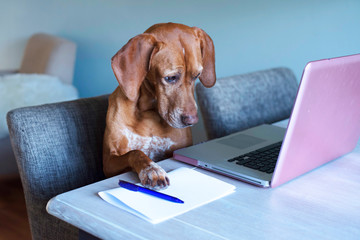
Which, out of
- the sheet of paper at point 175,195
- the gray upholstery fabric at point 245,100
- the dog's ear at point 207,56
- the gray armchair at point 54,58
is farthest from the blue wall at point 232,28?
the sheet of paper at point 175,195

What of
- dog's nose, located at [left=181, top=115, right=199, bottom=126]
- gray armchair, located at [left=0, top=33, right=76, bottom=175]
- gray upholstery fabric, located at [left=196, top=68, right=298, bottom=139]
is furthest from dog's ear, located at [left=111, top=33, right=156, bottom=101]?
gray armchair, located at [left=0, top=33, right=76, bottom=175]

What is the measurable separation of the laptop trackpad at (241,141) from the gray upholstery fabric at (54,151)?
41cm

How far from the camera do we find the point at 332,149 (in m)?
1.03

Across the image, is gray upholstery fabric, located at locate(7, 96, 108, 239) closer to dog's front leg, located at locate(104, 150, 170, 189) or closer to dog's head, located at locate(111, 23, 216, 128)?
dog's front leg, located at locate(104, 150, 170, 189)

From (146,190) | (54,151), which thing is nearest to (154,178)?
(146,190)

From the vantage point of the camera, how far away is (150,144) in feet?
4.09

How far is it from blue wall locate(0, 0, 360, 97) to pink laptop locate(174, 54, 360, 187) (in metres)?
1.05

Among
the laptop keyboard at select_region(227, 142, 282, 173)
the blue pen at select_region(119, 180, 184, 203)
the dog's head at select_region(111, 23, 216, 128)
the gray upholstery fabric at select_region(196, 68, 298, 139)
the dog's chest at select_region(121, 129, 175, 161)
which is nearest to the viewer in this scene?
the blue pen at select_region(119, 180, 184, 203)

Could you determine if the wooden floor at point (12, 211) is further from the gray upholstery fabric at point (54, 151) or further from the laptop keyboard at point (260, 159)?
the laptop keyboard at point (260, 159)

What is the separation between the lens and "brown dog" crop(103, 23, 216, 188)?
3.56 feet

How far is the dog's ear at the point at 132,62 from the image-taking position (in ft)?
3.52

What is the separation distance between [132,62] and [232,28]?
1.36m

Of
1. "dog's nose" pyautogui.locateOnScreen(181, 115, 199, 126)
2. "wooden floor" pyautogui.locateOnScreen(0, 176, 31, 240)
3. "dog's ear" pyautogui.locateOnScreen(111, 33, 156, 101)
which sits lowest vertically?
"wooden floor" pyautogui.locateOnScreen(0, 176, 31, 240)

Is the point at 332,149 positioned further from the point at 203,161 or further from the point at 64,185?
the point at 64,185
